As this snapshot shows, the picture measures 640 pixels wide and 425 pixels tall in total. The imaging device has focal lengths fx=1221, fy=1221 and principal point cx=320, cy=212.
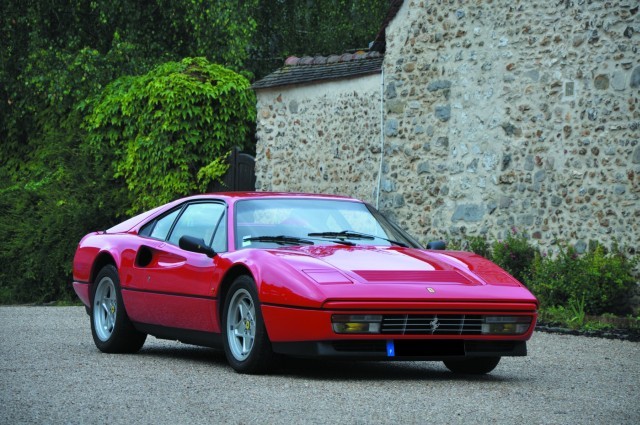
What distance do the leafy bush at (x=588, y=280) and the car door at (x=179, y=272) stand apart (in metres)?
5.50

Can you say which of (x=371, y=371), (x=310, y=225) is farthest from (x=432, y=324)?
(x=310, y=225)

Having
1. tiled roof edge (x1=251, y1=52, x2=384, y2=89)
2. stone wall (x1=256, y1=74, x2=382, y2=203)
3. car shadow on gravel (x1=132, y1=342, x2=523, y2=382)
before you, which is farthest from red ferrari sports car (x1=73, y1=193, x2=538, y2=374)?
tiled roof edge (x1=251, y1=52, x2=384, y2=89)

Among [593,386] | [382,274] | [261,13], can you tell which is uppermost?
[261,13]

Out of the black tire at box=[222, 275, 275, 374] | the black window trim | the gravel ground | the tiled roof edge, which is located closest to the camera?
the gravel ground

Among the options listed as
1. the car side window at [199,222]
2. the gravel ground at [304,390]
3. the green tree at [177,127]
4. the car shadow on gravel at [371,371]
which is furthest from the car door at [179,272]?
the green tree at [177,127]

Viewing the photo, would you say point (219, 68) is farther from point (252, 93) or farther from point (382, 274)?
point (382, 274)

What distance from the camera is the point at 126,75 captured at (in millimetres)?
24000

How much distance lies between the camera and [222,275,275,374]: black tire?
7.78 meters

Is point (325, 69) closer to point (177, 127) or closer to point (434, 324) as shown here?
point (177, 127)

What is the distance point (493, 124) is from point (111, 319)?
7.50 metres

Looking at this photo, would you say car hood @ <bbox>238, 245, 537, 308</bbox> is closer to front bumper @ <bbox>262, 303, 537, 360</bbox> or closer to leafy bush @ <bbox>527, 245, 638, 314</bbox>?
front bumper @ <bbox>262, 303, 537, 360</bbox>

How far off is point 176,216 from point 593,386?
353cm

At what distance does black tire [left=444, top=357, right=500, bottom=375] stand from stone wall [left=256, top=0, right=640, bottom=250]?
5.81 meters

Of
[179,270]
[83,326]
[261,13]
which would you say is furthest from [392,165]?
[261,13]
